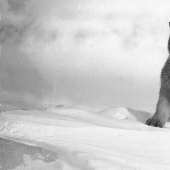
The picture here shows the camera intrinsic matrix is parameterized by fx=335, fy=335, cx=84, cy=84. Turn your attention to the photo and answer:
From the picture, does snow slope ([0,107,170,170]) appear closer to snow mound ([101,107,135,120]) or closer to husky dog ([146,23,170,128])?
husky dog ([146,23,170,128])

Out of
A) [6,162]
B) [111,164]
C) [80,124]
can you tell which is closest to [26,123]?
[80,124]

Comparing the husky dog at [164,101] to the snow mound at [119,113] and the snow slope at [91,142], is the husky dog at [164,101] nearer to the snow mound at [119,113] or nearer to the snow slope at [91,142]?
the snow mound at [119,113]

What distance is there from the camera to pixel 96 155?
2.36m

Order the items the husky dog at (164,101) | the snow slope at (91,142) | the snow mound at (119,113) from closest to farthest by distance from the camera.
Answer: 1. the snow slope at (91,142)
2. the husky dog at (164,101)
3. the snow mound at (119,113)

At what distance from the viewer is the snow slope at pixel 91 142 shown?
2293 millimetres

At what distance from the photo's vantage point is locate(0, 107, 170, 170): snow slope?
2293 mm

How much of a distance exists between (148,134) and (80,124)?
676 millimetres

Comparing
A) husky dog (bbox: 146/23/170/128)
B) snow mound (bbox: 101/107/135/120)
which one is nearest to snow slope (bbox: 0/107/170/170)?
husky dog (bbox: 146/23/170/128)

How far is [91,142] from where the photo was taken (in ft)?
9.23

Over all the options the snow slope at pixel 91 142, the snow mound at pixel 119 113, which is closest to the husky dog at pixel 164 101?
the snow mound at pixel 119 113

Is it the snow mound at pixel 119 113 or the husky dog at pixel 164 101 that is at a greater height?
the husky dog at pixel 164 101

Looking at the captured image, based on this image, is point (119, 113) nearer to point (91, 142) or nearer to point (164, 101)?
point (164, 101)

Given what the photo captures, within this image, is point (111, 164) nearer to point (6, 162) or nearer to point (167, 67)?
point (6, 162)

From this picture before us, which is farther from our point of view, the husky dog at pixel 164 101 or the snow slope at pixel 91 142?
A: the husky dog at pixel 164 101
